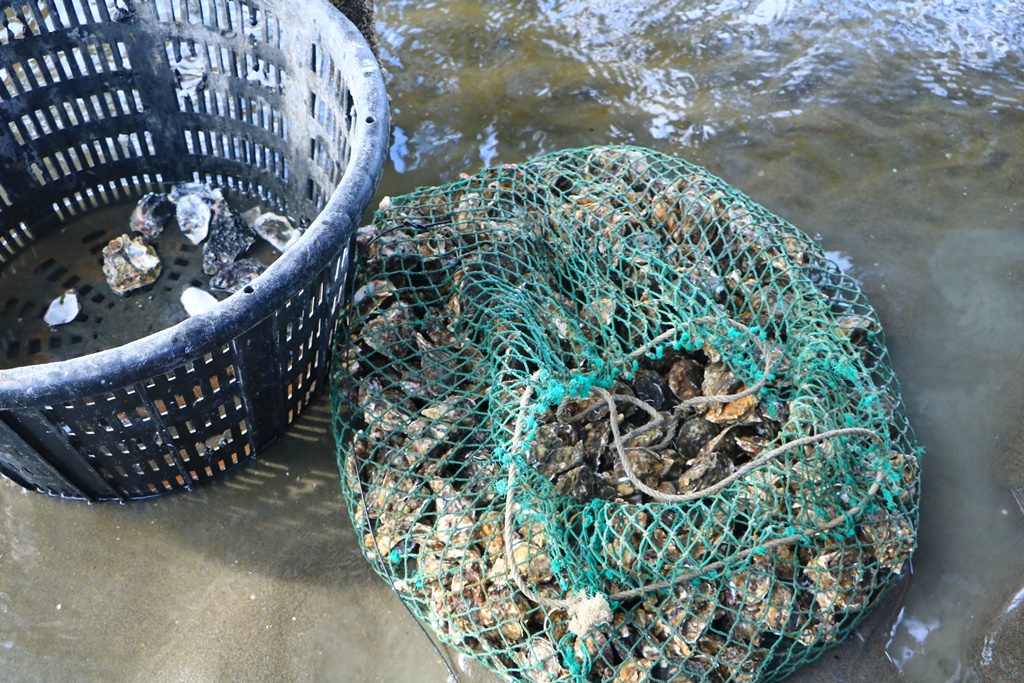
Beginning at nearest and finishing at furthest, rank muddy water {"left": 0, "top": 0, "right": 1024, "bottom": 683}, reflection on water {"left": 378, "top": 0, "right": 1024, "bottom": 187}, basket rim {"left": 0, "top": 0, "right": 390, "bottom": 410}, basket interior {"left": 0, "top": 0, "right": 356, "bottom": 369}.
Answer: basket rim {"left": 0, "top": 0, "right": 390, "bottom": 410} → muddy water {"left": 0, "top": 0, "right": 1024, "bottom": 683} → basket interior {"left": 0, "top": 0, "right": 356, "bottom": 369} → reflection on water {"left": 378, "top": 0, "right": 1024, "bottom": 187}

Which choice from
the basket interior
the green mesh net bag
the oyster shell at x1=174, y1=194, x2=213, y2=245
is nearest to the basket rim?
the basket interior

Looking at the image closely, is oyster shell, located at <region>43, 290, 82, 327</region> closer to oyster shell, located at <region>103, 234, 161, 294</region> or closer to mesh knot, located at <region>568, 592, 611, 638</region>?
oyster shell, located at <region>103, 234, 161, 294</region>

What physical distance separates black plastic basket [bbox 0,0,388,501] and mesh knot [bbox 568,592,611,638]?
1.13m

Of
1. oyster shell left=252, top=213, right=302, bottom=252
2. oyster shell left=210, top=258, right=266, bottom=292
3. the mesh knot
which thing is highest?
oyster shell left=252, top=213, right=302, bottom=252

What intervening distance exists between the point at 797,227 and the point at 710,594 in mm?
1822

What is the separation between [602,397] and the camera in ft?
8.86

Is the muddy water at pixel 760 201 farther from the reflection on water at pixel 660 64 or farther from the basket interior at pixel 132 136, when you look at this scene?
the basket interior at pixel 132 136

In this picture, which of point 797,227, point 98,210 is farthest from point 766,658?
point 98,210

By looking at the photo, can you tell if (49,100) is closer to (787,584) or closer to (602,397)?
(602,397)

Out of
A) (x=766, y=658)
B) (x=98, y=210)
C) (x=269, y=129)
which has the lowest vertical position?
(x=766, y=658)

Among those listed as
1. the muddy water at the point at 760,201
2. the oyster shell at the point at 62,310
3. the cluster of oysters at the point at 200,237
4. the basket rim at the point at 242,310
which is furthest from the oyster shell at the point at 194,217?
the basket rim at the point at 242,310

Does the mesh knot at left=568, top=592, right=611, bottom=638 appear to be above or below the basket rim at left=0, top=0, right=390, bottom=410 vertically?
below

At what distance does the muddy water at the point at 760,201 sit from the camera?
8.41 ft

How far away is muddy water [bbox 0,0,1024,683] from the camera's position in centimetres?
256
